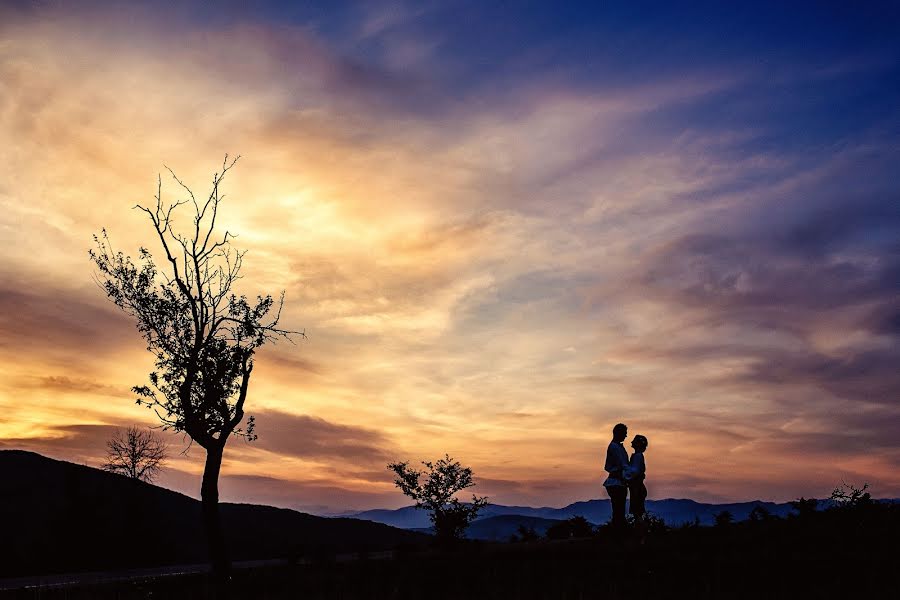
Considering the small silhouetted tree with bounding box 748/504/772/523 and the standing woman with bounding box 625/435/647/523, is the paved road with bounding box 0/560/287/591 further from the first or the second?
the small silhouetted tree with bounding box 748/504/772/523

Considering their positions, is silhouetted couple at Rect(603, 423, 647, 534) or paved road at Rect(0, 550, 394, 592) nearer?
silhouetted couple at Rect(603, 423, 647, 534)

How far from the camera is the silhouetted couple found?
23.3m

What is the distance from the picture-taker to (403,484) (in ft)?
187

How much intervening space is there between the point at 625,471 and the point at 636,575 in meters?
6.90

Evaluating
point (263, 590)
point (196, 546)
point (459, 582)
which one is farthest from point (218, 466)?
point (196, 546)

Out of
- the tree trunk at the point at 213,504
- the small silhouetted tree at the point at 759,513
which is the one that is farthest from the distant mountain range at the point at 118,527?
the small silhouetted tree at the point at 759,513

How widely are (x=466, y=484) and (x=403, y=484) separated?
458cm

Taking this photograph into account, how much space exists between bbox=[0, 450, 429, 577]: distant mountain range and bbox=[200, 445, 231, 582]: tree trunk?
4442 millimetres

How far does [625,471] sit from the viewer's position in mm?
23219

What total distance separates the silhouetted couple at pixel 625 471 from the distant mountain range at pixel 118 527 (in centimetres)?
1639

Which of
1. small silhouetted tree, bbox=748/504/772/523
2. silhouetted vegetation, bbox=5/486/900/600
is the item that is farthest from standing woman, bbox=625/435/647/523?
small silhouetted tree, bbox=748/504/772/523

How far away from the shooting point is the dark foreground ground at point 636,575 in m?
14.2

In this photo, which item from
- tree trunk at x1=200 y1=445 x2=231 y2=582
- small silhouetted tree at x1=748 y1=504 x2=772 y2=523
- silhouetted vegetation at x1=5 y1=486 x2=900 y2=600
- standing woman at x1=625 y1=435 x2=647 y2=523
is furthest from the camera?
small silhouetted tree at x1=748 y1=504 x2=772 y2=523

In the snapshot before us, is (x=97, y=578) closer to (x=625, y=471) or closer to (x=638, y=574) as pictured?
(x=625, y=471)
